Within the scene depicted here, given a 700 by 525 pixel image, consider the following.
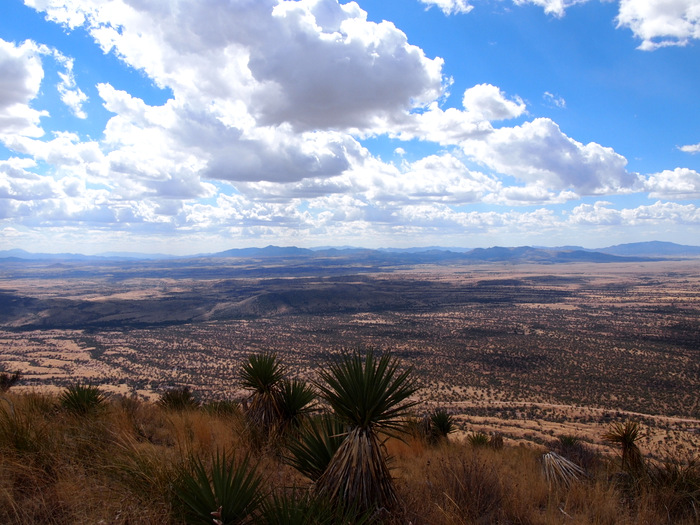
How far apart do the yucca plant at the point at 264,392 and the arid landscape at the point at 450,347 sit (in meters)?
3.69

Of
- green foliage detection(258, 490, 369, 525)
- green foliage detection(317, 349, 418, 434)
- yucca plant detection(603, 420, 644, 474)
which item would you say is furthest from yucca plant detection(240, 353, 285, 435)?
yucca plant detection(603, 420, 644, 474)

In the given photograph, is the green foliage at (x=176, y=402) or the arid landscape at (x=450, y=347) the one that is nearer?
the green foliage at (x=176, y=402)

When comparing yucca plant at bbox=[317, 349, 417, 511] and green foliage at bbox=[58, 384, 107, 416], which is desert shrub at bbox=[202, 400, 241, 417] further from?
yucca plant at bbox=[317, 349, 417, 511]

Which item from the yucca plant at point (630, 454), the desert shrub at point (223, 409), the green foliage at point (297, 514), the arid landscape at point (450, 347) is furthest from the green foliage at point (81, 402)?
the yucca plant at point (630, 454)

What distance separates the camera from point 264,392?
6699 millimetres

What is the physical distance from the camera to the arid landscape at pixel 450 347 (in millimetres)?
22734

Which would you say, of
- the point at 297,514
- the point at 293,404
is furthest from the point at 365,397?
the point at 293,404

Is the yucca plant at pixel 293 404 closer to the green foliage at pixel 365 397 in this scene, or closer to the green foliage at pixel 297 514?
the green foliage at pixel 365 397

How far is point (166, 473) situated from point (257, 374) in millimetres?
3120

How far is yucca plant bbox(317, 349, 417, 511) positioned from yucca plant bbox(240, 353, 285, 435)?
275cm

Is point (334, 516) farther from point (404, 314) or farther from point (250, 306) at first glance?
point (250, 306)

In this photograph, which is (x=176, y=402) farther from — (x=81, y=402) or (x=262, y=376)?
(x=262, y=376)

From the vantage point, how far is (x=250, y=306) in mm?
82625

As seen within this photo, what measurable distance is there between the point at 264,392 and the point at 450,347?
3941 cm
